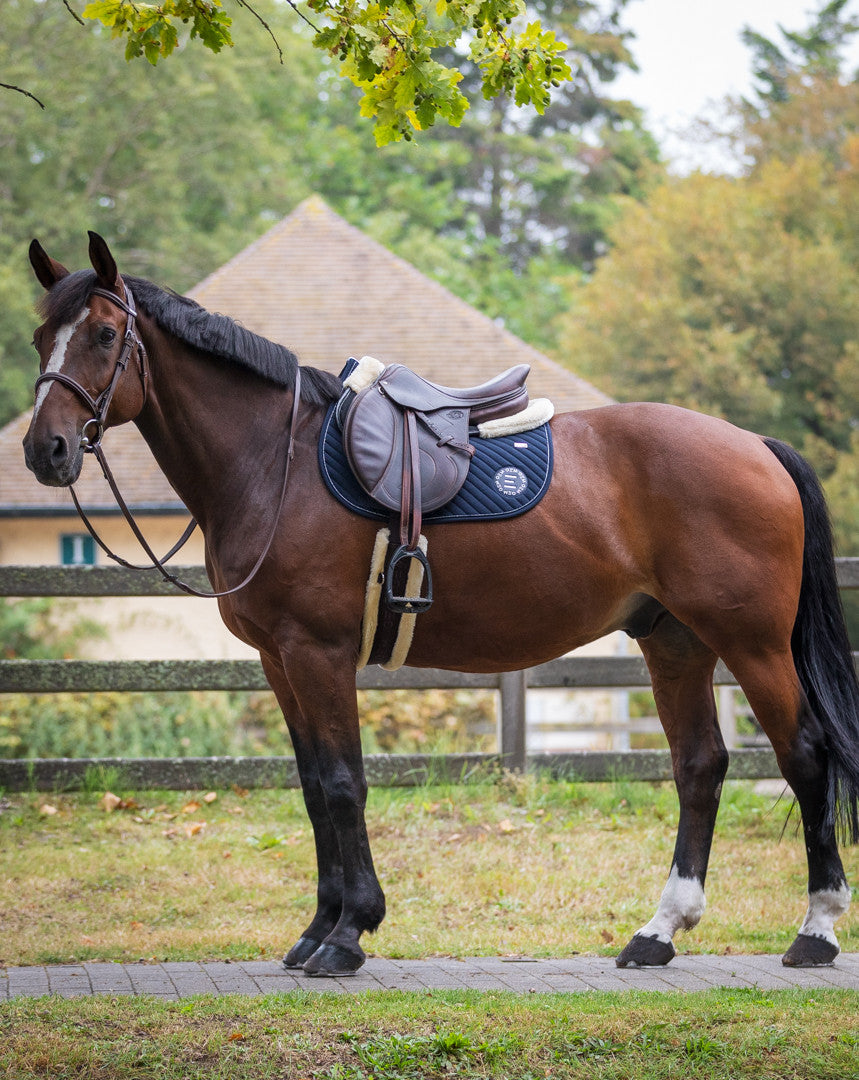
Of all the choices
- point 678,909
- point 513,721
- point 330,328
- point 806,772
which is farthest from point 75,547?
point 806,772

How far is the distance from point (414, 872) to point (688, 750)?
203 cm

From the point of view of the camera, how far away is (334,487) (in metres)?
4.41

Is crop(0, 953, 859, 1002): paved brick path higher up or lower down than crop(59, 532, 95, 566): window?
lower down

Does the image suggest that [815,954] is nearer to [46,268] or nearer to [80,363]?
[80,363]

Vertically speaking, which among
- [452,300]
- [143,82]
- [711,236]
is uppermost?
[143,82]

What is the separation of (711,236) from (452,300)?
884 centimetres

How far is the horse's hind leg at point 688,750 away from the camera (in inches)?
191

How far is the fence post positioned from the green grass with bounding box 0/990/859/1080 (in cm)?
358

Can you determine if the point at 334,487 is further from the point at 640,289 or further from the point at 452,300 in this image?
the point at 640,289

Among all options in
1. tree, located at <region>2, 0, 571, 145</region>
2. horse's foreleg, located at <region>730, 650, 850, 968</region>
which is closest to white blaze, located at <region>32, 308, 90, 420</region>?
tree, located at <region>2, 0, 571, 145</region>

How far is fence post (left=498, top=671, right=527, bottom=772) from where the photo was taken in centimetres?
757

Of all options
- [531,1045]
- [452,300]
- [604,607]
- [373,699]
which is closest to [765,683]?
[604,607]

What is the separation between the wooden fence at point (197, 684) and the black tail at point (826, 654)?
2.77 m

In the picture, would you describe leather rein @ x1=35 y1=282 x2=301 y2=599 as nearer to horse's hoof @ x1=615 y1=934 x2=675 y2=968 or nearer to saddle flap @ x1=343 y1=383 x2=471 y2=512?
saddle flap @ x1=343 y1=383 x2=471 y2=512
